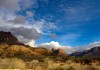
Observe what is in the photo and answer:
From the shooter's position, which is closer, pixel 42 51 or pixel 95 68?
pixel 95 68

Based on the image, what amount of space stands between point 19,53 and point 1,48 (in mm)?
18474

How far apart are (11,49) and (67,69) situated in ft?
335

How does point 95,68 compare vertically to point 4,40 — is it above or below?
below

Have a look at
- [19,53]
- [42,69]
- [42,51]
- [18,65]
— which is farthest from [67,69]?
[42,51]

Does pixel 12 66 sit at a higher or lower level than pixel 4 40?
lower

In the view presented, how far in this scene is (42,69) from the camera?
4203 cm

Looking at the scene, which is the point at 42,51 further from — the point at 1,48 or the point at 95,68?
the point at 95,68

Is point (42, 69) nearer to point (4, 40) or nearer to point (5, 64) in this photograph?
point (5, 64)

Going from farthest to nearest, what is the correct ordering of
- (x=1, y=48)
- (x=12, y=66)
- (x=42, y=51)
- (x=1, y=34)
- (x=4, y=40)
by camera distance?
(x=1, y=34), (x=4, y=40), (x=42, y=51), (x=1, y=48), (x=12, y=66)

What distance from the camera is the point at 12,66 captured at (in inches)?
1569

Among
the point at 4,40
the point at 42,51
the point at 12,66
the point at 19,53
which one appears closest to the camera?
the point at 12,66

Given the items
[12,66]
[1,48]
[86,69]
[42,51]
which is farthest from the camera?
[42,51]

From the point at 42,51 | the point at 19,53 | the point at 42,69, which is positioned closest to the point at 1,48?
the point at 19,53

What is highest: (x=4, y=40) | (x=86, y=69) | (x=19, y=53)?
(x=4, y=40)
